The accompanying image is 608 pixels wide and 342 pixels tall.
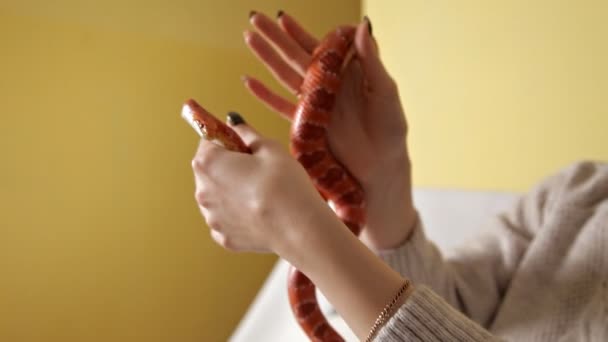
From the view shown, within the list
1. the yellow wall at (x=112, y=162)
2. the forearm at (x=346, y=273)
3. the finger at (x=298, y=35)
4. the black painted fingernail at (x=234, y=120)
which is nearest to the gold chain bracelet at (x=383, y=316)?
the forearm at (x=346, y=273)

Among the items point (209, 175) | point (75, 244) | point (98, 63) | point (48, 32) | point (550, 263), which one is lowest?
point (550, 263)

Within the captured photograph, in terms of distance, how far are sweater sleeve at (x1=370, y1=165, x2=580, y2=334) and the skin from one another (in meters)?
0.14

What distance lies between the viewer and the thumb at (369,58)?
61 centimetres

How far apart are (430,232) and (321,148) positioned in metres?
0.58

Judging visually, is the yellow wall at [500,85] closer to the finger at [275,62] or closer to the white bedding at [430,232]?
the white bedding at [430,232]

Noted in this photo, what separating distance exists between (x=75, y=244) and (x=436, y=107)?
113 centimetres

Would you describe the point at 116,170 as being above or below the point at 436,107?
above

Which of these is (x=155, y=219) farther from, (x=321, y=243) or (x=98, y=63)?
(x=321, y=243)

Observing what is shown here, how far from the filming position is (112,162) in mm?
1534

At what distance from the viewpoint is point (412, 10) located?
146 cm

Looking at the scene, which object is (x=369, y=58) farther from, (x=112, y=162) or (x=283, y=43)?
(x=112, y=162)

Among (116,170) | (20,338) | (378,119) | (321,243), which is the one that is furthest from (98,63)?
(321,243)

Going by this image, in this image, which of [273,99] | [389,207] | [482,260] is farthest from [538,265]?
[273,99]

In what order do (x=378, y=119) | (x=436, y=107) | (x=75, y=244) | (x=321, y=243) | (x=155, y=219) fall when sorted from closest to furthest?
(x=321, y=243)
(x=378, y=119)
(x=436, y=107)
(x=75, y=244)
(x=155, y=219)
